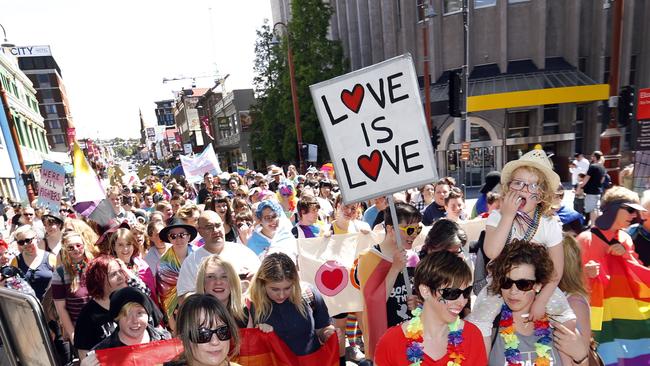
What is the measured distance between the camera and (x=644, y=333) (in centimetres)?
287

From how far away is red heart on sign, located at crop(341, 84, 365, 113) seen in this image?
9.41 feet

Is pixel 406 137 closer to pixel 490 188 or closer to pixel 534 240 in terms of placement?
pixel 534 240

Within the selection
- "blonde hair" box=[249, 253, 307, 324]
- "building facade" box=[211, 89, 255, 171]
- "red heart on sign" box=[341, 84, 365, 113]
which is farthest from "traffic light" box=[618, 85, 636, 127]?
"building facade" box=[211, 89, 255, 171]

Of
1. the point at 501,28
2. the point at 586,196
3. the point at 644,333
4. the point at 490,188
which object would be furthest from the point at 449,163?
the point at 644,333

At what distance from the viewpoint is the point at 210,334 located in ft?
6.61

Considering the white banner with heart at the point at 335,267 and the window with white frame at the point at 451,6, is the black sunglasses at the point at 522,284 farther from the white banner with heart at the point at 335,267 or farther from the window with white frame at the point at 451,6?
the window with white frame at the point at 451,6

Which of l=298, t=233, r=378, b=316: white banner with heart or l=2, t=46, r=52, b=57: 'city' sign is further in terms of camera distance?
l=2, t=46, r=52, b=57: 'city' sign

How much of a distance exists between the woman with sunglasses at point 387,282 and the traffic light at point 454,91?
9177 mm

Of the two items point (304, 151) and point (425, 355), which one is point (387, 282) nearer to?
point (425, 355)

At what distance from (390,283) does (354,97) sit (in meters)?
1.44

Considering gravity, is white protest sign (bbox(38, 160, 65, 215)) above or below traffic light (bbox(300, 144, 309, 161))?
above

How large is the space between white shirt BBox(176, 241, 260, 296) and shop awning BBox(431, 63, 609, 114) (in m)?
16.6

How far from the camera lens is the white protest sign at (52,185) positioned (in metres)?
Result: 7.19

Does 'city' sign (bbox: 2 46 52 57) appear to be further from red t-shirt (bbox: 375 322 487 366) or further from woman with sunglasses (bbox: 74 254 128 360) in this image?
red t-shirt (bbox: 375 322 487 366)
